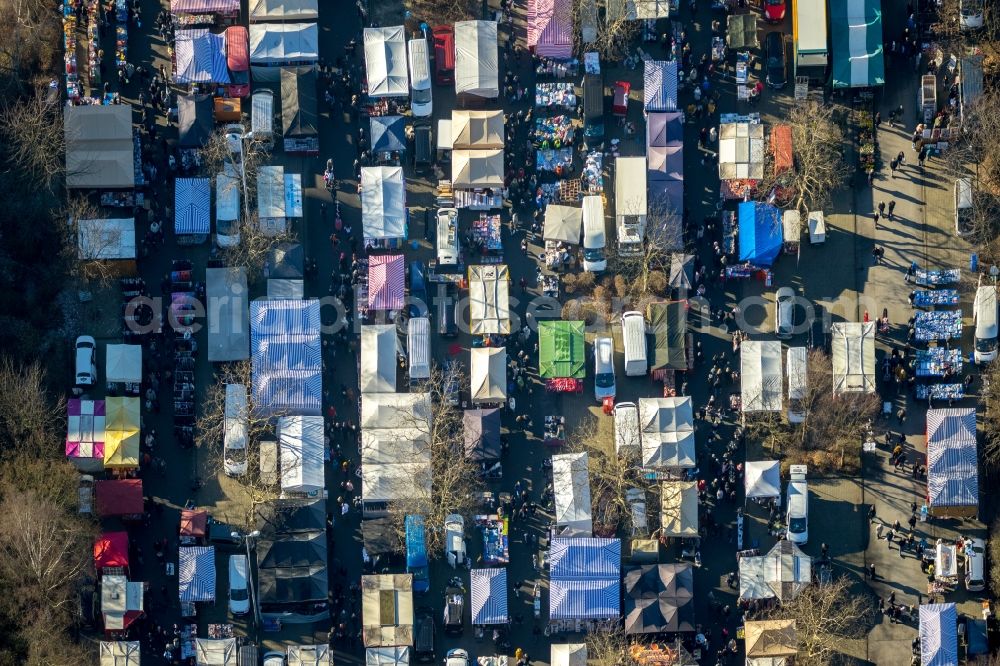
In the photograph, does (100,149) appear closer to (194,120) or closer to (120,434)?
(194,120)

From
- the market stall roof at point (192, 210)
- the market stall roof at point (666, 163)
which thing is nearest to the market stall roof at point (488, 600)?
the market stall roof at point (666, 163)

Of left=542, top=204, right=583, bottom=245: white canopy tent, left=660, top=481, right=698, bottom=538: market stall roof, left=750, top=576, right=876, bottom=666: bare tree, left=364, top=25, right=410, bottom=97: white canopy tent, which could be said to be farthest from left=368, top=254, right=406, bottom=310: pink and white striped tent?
left=750, top=576, right=876, bottom=666: bare tree

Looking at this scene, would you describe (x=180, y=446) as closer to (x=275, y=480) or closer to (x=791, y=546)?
(x=275, y=480)

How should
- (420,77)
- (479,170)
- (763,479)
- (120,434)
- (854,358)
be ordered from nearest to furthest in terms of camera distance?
(120,434)
(763,479)
(854,358)
(479,170)
(420,77)

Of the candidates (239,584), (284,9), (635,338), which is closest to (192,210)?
(284,9)

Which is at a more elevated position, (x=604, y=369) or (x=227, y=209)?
(x=227, y=209)
